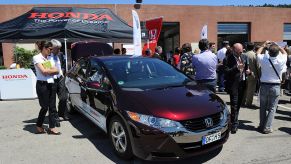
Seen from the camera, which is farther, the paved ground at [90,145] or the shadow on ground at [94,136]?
the shadow on ground at [94,136]

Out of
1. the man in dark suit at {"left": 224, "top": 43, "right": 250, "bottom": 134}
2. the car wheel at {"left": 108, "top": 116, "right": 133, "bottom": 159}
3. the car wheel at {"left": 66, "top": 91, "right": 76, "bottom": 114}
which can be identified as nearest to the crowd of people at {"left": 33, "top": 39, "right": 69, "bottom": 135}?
the car wheel at {"left": 66, "top": 91, "right": 76, "bottom": 114}

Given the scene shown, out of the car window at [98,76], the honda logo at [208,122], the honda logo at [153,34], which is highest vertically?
the honda logo at [153,34]

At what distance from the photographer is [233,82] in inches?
229

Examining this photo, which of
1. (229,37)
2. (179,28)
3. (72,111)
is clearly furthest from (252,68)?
(229,37)

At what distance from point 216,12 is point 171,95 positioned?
26446 millimetres

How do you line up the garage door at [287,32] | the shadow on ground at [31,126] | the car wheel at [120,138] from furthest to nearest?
the garage door at [287,32]
the shadow on ground at [31,126]
the car wheel at [120,138]

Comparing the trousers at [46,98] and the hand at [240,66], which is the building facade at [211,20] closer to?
the trousers at [46,98]

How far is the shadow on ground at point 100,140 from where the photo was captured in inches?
182

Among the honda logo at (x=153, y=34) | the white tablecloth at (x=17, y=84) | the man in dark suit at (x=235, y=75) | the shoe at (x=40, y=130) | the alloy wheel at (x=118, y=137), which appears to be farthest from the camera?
the honda logo at (x=153, y=34)

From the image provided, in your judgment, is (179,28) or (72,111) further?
(179,28)

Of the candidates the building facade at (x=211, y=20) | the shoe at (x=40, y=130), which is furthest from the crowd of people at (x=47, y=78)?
the building facade at (x=211, y=20)

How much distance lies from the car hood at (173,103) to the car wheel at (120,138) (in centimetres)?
31

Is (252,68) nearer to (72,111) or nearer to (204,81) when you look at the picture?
(204,81)

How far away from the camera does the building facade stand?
2675cm
